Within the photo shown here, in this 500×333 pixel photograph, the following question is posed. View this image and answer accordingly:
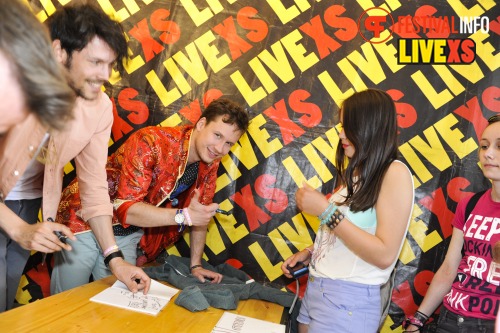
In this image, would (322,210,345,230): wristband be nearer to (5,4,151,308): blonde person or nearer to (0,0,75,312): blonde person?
(5,4,151,308): blonde person

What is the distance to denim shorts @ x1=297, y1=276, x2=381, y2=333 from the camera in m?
1.69

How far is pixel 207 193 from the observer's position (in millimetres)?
2525

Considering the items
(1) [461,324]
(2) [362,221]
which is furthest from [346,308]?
(1) [461,324]

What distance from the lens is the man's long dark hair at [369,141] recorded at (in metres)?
1.74

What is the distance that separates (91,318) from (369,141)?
1142mm

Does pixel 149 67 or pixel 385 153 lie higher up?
pixel 149 67

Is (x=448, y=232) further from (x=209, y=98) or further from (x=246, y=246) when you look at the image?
(x=209, y=98)

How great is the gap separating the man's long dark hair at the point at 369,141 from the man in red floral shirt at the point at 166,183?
0.71 meters

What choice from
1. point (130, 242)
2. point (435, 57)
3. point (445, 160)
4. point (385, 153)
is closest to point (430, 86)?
point (435, 57)

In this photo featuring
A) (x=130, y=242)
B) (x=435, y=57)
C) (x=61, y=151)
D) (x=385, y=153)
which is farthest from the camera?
(x=435, y=57)

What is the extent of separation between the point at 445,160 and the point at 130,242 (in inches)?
64.9

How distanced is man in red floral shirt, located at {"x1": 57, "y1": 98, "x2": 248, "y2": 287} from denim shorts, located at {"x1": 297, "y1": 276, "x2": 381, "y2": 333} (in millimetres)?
681

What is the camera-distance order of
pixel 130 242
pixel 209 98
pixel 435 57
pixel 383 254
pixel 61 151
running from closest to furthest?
pixel 383 254
pixel 61 151
pixel 130 242
pixel 435 57
pixel 209 98

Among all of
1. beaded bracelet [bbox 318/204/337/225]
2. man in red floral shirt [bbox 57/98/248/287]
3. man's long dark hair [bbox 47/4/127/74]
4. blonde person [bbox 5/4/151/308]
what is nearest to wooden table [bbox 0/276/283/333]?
blonde person [bbox 5/4/151/308]
